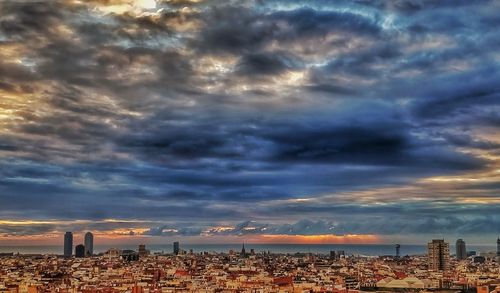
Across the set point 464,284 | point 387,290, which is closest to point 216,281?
point 387,290

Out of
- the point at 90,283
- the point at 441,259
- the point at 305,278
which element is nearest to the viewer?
the point at 90,283

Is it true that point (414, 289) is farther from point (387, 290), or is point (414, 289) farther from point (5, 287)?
point (5, 287)

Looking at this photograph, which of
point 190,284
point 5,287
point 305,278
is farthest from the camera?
point 305,278

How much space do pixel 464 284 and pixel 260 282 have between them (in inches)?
1186

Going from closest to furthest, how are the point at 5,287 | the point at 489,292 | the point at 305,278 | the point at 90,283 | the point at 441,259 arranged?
the point at 489,292 < the point at 5,287 < the point at 90,283 < the point at 305,278 < the point at 441,259

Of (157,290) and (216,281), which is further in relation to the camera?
(216,281)

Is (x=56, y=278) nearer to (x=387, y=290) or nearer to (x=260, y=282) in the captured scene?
(x=260, y=282)

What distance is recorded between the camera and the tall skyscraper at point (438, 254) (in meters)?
172

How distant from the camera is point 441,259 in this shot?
174 metres

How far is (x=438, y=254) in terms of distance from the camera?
175000mm

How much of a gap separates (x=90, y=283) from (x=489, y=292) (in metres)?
53.7

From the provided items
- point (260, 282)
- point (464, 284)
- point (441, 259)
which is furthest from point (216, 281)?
point (441, 259)

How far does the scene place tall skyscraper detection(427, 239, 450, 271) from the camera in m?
172

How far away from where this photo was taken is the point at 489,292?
80.2 meters
